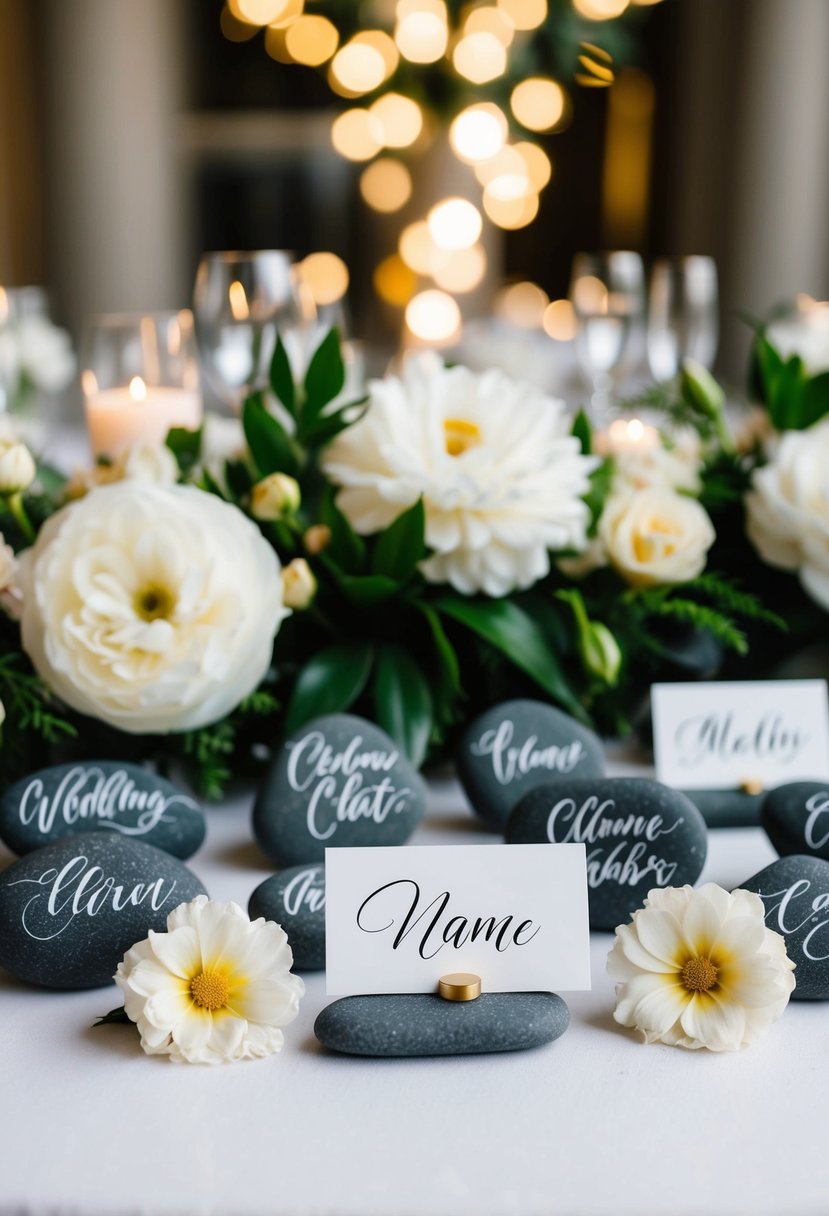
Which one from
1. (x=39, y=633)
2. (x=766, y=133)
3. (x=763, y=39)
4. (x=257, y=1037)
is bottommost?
(x=257, y=1037)

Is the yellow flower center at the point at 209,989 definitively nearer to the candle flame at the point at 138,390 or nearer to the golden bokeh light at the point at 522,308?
the candle flame at the point at 138,390

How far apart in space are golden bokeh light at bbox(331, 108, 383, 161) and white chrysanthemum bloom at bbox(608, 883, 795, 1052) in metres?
3.54

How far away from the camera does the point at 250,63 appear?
16.0 ft

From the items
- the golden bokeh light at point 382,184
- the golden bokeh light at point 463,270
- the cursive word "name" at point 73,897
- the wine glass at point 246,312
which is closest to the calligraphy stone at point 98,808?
the cursive word "name" at point 73,897

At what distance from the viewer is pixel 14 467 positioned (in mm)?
850

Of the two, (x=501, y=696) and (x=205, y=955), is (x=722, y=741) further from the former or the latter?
(x=205, y=955)

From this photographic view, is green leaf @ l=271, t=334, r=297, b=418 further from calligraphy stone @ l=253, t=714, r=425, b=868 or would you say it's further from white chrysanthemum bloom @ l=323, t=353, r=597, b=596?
calligraphy stone @ l=253, t=714, r=425, b=868

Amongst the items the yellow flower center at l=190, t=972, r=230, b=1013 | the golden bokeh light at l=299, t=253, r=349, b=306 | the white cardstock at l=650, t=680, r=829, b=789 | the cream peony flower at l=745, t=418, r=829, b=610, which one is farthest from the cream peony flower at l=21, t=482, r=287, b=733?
the golden bokeh light at l=299, t=253, r=349, b=306

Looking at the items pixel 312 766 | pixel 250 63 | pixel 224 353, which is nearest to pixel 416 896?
pixel 312 766

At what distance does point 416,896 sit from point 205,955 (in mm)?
110

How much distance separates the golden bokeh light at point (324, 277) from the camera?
5.60 feet

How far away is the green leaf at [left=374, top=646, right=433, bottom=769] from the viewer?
902mm

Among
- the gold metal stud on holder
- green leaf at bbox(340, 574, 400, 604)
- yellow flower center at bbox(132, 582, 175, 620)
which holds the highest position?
yellow flower center at bbox(132, 582, 175, 620)

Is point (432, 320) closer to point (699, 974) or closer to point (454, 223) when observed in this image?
point (454, 223)
